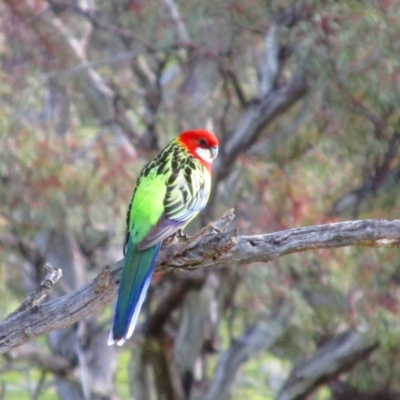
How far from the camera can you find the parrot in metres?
5.47

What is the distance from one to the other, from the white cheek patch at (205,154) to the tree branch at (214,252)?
1.93m

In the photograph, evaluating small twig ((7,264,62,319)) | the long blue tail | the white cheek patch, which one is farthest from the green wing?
small twig ((7,264,62,319))

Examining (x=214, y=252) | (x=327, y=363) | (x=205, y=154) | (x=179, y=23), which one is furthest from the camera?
(x=179, y=23)

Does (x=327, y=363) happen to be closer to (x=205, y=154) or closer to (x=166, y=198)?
(x=205, y=154)

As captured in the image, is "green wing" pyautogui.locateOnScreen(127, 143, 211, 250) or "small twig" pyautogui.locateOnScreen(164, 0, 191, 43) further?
"small twig" pyautogui.locateOnScreen(164, 0, 191, 43)

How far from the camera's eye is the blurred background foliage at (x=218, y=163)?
1127cm

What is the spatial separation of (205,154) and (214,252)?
2253mm

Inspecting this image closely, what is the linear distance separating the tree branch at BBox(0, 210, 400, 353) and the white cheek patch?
1932mm

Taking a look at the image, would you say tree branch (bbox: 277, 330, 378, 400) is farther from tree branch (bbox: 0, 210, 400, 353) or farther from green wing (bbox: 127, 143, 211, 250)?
tree branch (bbox: 0, 210, 400, 353)

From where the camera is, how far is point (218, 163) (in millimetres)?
11781

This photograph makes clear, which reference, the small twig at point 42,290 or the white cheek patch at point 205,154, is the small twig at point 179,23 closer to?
the white cheek patch at point 205,154

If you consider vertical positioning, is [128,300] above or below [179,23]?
below

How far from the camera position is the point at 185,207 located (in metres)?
6.19

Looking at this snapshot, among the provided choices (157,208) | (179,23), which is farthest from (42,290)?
(179,23)
